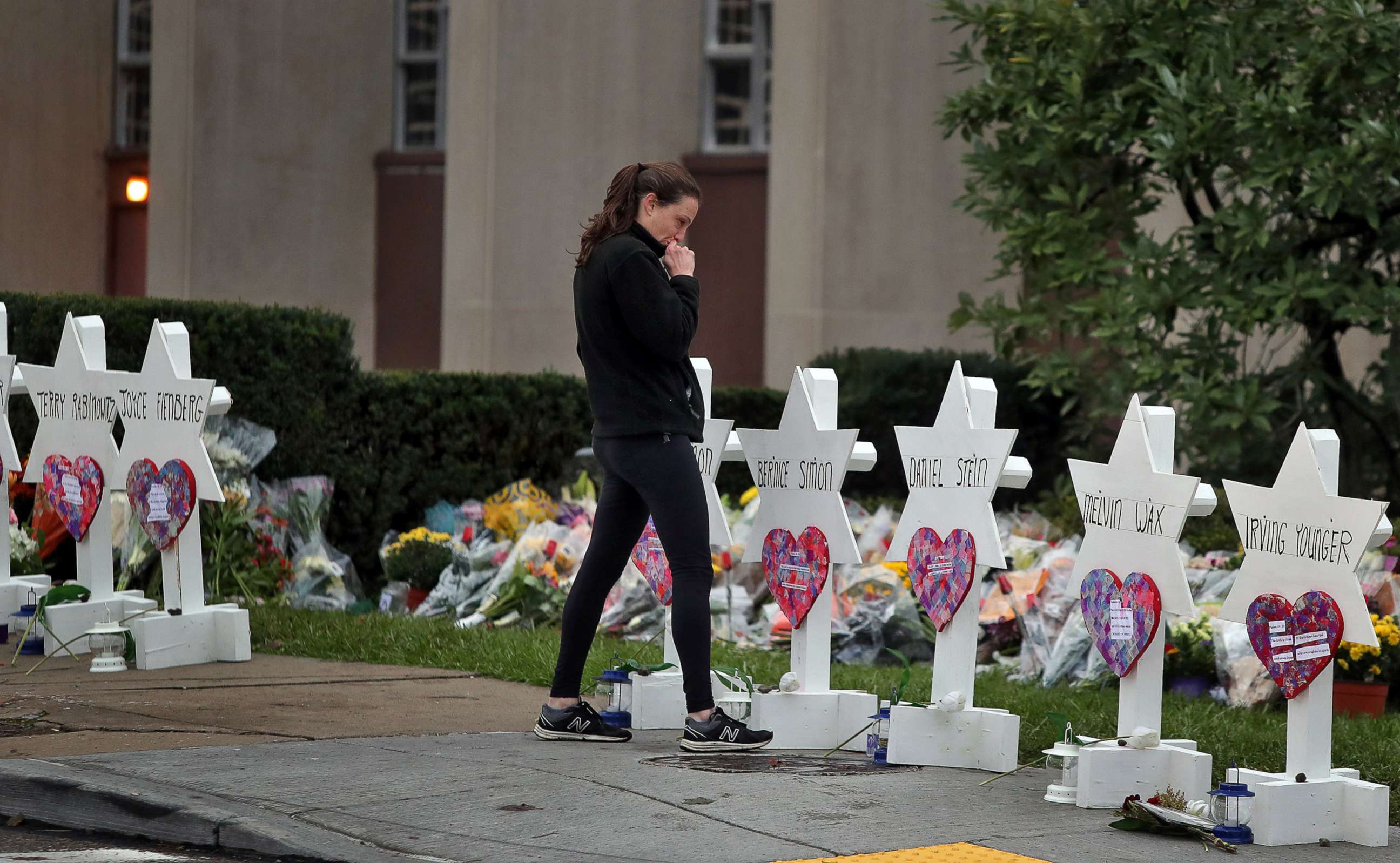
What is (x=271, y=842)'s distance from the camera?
4031mm

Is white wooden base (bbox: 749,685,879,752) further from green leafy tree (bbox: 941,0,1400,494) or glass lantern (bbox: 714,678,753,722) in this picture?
green leafy tree (bbox: 941,0,1400,494)

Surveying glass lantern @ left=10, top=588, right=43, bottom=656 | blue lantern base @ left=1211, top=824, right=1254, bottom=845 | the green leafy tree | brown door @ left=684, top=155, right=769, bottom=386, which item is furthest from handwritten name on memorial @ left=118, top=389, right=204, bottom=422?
brown door @ left=684, top=155, right=769, bottom=386

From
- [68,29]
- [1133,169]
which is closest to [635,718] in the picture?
[1133,169]

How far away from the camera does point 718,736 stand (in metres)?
5.19

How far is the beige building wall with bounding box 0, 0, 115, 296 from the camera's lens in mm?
19188

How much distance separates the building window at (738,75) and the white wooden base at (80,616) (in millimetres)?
10477

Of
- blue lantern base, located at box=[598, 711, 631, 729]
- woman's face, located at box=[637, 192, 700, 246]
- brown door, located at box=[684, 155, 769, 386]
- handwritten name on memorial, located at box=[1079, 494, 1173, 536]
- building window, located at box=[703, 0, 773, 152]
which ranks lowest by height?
blue lantern base, located at box=[598, 711, 631, 729]

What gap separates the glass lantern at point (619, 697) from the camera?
5.75 metres

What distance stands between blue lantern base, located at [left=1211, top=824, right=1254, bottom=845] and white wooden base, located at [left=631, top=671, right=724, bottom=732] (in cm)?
184

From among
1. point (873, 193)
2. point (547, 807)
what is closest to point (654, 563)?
point (547, 807)

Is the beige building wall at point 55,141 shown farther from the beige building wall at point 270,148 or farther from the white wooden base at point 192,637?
the white wooden base at point 192,637

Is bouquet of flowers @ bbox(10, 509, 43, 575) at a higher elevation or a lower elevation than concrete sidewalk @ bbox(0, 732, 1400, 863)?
higher

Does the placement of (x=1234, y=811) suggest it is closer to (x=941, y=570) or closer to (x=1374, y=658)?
(x=941, y=570)

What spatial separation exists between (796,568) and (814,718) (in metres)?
0.49
